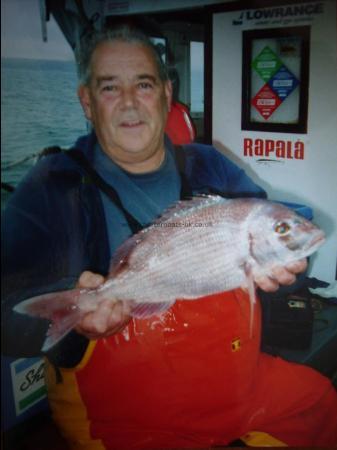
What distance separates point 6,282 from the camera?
1.25 meters

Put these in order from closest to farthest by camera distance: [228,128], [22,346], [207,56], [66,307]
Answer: [66,307], [22,346], [207,56], [228,128]

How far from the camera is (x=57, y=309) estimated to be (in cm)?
122

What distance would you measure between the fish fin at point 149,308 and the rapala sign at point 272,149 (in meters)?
0.65

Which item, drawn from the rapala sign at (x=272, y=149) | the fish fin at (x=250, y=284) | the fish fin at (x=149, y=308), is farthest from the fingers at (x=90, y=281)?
the rapala sign at (x=272, y=149)

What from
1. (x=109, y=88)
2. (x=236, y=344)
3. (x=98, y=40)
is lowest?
(x=236, y=344)

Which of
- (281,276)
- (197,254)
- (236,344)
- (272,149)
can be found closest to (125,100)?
(197,254)

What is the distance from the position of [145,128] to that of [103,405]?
94 cm

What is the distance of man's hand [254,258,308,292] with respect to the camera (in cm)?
135

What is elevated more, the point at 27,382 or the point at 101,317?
the point at 101,317

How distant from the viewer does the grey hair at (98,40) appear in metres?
1.24

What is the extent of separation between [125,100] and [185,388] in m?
0.98

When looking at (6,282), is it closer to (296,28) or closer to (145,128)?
(145,128)

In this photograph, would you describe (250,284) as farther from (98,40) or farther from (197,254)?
(98,40)

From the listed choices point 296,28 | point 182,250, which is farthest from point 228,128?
point 182,250
